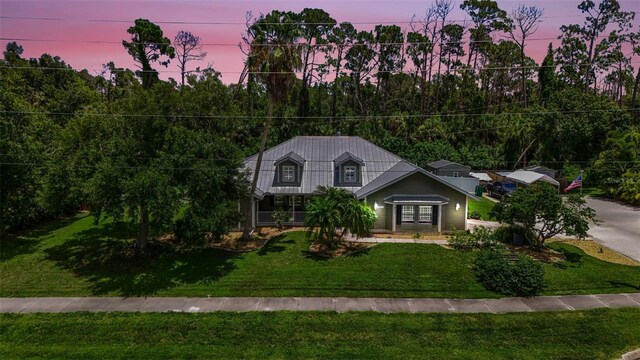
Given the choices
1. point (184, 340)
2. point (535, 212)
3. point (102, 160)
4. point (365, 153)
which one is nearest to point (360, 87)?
point (365, 153)

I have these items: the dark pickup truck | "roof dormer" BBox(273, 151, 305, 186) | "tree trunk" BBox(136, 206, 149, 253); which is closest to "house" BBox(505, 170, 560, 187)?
the dark pickup truck

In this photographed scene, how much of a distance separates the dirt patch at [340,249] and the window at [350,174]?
6272 millimetres

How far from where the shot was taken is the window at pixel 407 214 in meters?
26.9

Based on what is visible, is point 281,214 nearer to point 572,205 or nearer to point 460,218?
point 460,218

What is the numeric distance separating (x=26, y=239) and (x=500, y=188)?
3922 cm

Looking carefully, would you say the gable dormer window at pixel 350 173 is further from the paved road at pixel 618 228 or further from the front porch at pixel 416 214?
the paved road at pixel 618 228

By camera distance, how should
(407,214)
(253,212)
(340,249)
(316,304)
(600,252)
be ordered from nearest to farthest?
(316,304) < (600,252) < (340,249) < (407,214) < (253,212)

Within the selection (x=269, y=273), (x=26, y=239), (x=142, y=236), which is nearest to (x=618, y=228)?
(x=269, y=273)

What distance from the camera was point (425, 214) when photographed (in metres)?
26.9

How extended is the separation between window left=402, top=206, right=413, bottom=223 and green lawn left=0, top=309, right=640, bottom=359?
11525 millimetres

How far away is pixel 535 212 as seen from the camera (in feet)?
72.5

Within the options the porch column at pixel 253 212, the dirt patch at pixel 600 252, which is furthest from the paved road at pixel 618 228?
the porch column at pixel 253 212

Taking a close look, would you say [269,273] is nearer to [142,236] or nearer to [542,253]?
[142,236]

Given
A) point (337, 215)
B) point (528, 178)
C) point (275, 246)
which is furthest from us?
point (528, 178)
